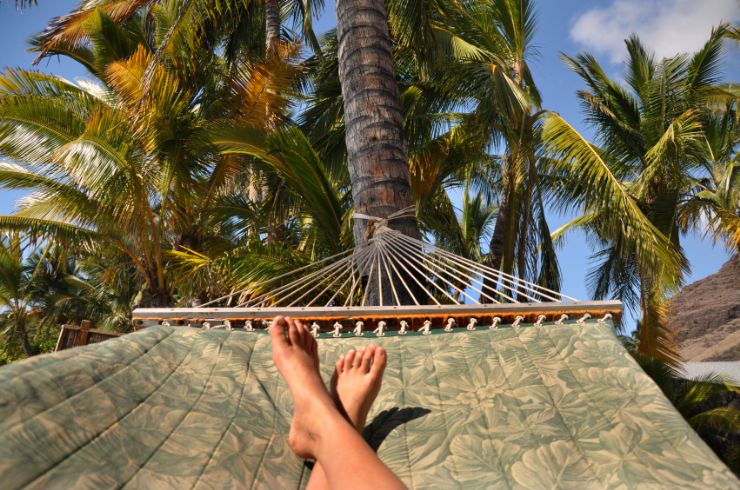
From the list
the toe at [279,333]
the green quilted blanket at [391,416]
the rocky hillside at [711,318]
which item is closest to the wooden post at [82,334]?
the green quilted blanket at [391,416]

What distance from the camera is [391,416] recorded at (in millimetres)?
1279

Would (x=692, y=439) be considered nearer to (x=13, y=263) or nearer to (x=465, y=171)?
(x=465, y=171)

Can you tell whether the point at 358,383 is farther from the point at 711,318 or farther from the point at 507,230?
the point at 711,318

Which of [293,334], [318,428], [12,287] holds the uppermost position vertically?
[12,287]

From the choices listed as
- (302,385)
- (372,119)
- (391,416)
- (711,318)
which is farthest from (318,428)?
(711,318)

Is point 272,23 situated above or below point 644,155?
above

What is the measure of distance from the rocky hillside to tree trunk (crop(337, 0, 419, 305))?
15.0 metres

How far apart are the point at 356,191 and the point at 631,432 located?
1907mm

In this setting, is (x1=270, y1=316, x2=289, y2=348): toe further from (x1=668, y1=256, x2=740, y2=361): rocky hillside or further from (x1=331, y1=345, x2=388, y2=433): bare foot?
(x1=668, y1=256, x2=740, y2=361): rocky hillside

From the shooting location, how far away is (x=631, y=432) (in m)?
1.12

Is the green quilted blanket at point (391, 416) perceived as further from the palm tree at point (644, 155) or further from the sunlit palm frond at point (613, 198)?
the palm tree at point (644, 155)

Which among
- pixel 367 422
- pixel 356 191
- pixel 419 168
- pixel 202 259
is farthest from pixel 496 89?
pixel 367 422

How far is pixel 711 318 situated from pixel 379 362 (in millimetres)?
22063

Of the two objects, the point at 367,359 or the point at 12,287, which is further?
the point at 12,287
